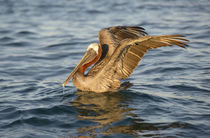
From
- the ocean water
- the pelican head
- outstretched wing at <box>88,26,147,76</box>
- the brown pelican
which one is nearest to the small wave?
the ocean water

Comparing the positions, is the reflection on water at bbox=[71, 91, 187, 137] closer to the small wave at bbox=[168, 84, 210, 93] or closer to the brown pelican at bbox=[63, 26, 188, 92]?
the brown pelican at bbox=[63, 26, 188, 92]

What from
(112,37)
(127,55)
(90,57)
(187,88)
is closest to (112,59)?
(127,55)

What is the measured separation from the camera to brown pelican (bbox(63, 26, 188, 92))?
19.0ft

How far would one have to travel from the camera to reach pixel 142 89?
7086 mm

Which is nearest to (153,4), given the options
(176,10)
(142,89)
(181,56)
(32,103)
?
(176,10)

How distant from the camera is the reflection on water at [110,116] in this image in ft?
16.4

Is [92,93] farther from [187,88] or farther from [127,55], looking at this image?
[187,88]

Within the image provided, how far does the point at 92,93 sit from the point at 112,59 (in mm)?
1128

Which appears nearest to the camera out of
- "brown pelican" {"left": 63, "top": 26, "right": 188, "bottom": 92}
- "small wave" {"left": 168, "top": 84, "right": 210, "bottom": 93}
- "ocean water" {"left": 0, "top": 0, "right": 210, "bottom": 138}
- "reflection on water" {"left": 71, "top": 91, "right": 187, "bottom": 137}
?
"reflection on water" {"left": 71, "top": 91, "right": 187, "bottom": 137}

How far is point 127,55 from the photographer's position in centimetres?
625

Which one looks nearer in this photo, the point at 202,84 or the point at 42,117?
the point at 42,117

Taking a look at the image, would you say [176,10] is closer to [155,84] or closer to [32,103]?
[155,84]

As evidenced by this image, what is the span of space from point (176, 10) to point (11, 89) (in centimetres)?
996

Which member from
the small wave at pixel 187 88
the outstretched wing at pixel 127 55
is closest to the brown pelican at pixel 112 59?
the outstretched wing at pixel 127 55
